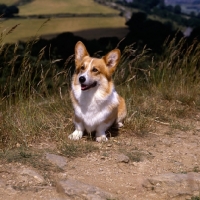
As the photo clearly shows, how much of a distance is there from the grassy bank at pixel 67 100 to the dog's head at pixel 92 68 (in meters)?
0.56

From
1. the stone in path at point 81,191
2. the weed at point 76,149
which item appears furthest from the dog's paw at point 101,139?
the stone in path at point 81,191

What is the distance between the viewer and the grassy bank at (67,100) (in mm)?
4988

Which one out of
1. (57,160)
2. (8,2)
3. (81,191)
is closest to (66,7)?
(8,2)

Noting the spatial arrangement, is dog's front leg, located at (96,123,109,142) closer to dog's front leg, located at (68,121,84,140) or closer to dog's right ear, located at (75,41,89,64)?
dog's front leg, located at (68,121,84,140)

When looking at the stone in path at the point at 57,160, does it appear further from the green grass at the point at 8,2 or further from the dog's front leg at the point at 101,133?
the green grass at the point at 8,2

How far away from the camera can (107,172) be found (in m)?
4.17

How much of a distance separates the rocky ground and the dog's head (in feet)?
2.25

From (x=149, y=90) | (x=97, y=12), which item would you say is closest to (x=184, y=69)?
(x=149, y=90)

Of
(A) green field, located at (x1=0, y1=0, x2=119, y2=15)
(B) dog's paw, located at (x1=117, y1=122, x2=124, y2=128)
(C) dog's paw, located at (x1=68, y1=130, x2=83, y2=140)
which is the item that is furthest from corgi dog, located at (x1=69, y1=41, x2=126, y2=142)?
(A) green field, located at (x1=0, y1=0, x2=119, y2=15)

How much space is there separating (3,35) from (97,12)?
12.2 meters

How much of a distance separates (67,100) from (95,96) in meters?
1.30

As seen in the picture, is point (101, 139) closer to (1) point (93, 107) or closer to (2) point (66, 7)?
(1) point (93, 107)

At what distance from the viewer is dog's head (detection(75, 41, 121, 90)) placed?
15.4ft

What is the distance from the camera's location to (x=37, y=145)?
187 inches
